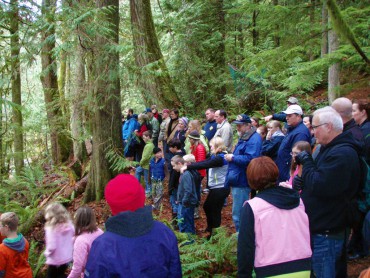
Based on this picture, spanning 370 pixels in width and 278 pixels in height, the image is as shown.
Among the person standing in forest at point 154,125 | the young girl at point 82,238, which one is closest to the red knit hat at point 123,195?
the young girl at point 82,238

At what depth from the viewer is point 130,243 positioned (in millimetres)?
2291

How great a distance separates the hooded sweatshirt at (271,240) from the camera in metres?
2.58

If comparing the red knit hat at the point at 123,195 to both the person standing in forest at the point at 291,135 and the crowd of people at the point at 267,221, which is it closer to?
the crowd of people at the point at 267,221

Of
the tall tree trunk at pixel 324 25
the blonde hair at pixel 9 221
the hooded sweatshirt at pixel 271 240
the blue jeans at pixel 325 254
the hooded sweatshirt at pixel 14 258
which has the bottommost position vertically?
the hooded sweatshirt at pixel 14 258

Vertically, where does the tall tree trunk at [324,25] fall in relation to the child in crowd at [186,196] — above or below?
above

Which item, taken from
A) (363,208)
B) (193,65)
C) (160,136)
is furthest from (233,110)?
(363,208)

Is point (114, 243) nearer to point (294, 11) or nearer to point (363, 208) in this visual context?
point (363, 208)

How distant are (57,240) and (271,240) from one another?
3055 millimetres

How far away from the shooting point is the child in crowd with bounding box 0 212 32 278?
422 cm

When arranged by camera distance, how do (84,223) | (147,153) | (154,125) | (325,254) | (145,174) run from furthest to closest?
(154,125) < (145,174) < (147,153) < (84,223) < (325,254)

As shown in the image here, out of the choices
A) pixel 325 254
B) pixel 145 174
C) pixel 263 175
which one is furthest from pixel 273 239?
pixel 145 174

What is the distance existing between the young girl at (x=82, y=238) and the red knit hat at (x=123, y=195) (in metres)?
1.54

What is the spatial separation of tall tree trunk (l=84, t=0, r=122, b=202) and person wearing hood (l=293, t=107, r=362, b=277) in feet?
14.6

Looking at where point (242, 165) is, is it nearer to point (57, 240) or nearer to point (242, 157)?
point (242, 157)
